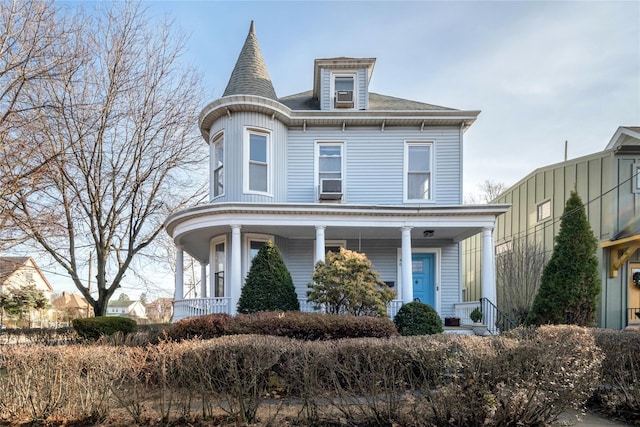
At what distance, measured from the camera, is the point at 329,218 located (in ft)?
34.7

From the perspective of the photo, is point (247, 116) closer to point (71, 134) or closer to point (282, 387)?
point (71, 134)

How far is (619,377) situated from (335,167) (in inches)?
343

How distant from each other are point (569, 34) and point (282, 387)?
436 inches

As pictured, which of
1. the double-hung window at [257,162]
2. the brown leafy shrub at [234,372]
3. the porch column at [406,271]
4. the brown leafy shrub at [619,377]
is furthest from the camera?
the double-hung window at [257,162]

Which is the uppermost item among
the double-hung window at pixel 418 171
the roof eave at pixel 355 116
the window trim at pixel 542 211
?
the roof eave at pixel 355 116

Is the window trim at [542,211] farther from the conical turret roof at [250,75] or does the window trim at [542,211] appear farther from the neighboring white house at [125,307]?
the neighboring white house at [125,307]

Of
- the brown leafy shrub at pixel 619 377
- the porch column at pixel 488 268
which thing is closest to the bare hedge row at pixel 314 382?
the brown leafy shrub at pixel 619 377

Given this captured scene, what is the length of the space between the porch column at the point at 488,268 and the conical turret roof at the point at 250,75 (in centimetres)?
761

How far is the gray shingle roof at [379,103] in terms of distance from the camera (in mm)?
13000

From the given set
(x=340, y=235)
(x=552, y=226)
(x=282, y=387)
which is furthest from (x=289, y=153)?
(x=552, y=226)

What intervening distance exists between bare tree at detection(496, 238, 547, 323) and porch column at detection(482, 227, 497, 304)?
4.19 metres

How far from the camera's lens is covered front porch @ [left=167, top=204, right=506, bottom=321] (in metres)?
10.3

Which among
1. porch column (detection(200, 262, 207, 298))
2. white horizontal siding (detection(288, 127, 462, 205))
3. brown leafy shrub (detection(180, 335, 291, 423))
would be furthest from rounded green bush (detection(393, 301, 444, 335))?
porch column (detection(200, 262, 207, 298))

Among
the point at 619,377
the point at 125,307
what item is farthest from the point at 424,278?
the point at 125,307
